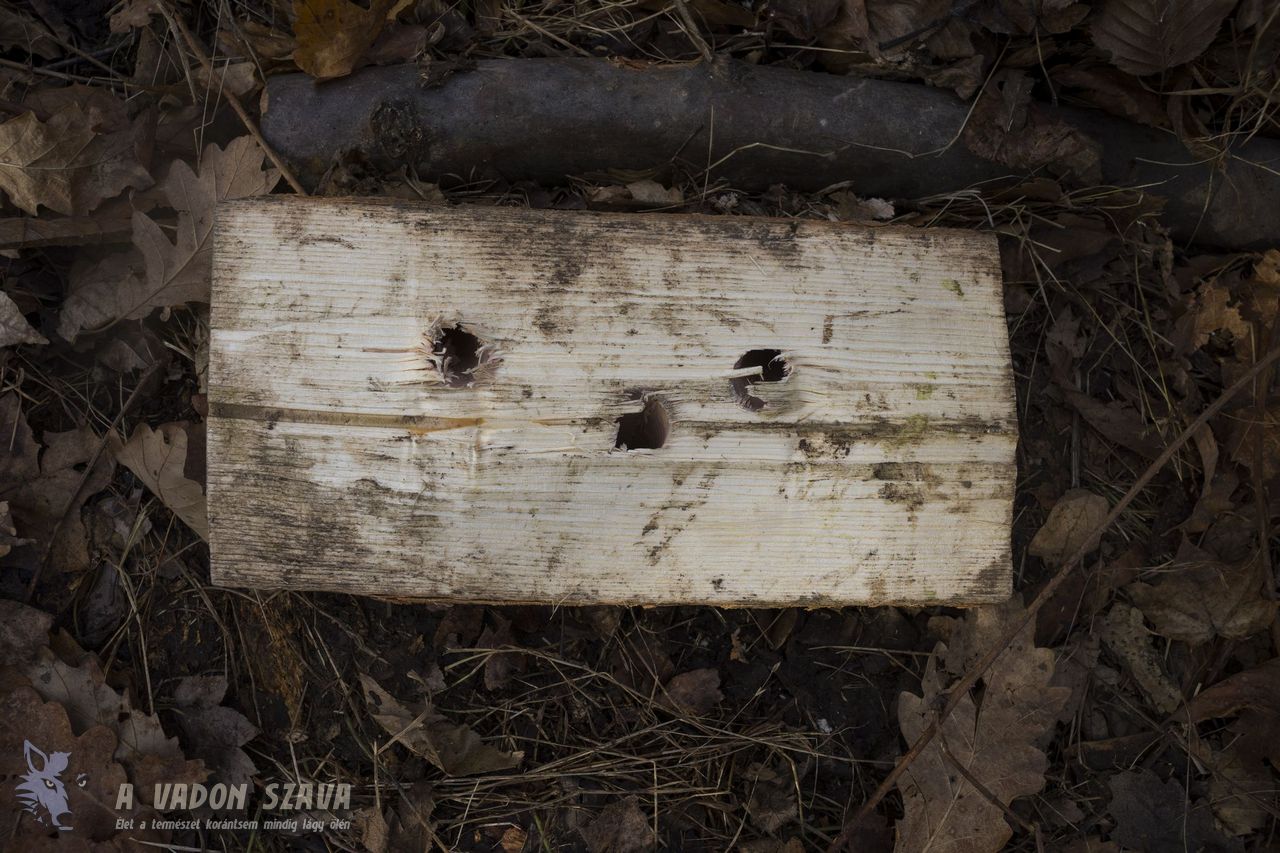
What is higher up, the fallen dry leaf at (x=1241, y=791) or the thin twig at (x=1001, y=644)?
the thin twig at (x=1001, y=644)

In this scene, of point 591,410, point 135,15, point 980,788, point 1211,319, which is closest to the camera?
point 591,410

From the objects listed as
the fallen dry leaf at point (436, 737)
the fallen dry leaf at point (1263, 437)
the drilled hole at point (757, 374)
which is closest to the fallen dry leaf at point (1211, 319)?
the fallen dry leaf at point (1263, 437)

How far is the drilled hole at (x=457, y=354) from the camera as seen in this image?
1.75 m

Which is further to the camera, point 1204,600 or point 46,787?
point 1204,600

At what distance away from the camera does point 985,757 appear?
7.43ft

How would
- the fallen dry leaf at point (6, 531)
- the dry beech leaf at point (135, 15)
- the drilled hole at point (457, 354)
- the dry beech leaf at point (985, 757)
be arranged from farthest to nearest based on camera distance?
the dry beech leaf at point (135, 15) → the fallen dry leaf at point (6, 531) → the dry beech leaf at point (985, 757) → the drilled hole at point (457, 354)

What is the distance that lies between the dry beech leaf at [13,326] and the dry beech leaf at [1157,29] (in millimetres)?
3293

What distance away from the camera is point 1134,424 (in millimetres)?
2545

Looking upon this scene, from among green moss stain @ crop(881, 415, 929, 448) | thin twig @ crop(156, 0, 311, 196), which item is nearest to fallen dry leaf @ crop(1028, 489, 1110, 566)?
green moss stain @ crop(881, 415, 929, 448)

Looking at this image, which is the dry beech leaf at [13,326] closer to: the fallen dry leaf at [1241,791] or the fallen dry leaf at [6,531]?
the fallen dry leaf at [6,531]

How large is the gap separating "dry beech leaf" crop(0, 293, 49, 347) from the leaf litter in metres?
0.01

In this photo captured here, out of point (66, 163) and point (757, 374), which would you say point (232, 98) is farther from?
point (757, 374)

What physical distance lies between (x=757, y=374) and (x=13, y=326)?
228cm

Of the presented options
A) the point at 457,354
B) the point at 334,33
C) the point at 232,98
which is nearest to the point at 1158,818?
the point at 457,354
